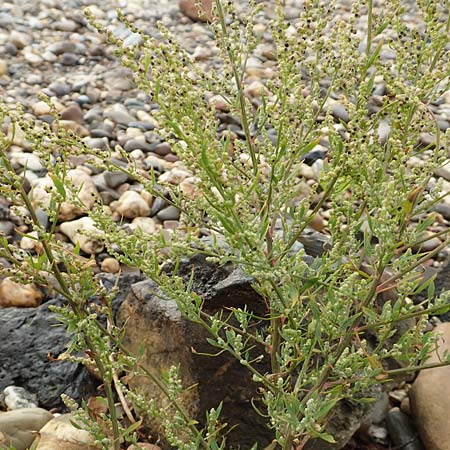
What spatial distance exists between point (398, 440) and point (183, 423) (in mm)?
1164

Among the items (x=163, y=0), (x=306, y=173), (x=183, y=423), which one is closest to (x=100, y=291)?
(x=183, y=423)

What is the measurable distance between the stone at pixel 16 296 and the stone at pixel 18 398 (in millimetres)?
451

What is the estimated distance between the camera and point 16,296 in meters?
3.21

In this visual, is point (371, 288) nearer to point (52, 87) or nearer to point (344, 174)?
point (344, 174)

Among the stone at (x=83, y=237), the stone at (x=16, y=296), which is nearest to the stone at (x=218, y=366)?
the stone at (x=16, y=296)

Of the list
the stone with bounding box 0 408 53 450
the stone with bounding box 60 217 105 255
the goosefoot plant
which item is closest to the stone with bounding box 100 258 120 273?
the stone with bounding box 60 217 105 255

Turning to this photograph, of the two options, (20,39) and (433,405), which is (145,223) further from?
(20,39)

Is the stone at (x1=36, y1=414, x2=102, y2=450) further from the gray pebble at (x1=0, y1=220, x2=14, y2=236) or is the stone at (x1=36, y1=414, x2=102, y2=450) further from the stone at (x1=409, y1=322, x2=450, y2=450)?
the gray pebble at (x1=0, y1=220, x2=14, y2=236)

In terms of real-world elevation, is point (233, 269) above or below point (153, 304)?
above

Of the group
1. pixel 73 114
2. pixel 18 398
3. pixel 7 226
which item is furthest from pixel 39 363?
pixel 73 114

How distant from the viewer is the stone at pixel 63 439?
2496 mm

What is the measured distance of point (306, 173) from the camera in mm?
4344

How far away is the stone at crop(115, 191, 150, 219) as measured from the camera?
3871mm

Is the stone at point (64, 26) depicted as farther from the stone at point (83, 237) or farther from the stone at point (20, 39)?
the stone at point (83, 237)
